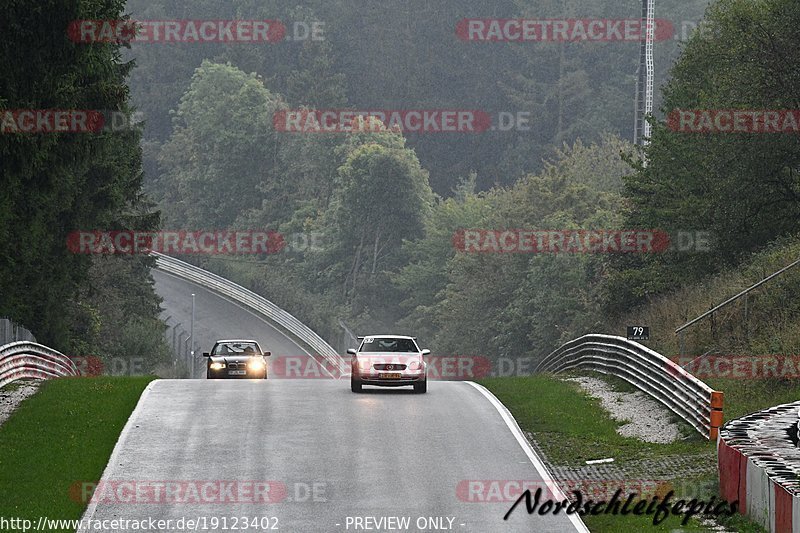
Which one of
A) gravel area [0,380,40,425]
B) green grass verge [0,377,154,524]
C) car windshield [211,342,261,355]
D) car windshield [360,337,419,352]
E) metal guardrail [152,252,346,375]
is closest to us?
green grass verge [0,377,154,524]

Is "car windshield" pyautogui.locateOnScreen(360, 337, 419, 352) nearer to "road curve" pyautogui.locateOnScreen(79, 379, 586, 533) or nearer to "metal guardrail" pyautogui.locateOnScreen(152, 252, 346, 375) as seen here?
"road curve" pyautogui.locateOnScreen(79, 379, 586, 533)

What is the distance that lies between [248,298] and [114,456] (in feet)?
240

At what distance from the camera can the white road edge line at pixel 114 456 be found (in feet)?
56.8

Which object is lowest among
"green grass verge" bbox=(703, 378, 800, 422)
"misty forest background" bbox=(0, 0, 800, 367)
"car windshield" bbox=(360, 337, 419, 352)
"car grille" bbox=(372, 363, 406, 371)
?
"green grass verge" bbox=(703, 378, 800, 422)

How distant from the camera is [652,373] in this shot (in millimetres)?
28312

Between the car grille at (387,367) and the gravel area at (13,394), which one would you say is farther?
the car grille at (387,367)

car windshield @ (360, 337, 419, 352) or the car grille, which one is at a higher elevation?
car windshield @ (360, 337, 419, 352)

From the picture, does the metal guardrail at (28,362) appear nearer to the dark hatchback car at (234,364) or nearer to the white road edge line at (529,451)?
the dark hatchback car at (234,364)

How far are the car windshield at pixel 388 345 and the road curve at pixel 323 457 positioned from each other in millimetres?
1044

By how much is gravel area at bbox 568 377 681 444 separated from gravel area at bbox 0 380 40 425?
12.0 metres

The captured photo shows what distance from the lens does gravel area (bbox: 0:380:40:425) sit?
1022 inches

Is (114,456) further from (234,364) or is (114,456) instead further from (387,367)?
(234,364)

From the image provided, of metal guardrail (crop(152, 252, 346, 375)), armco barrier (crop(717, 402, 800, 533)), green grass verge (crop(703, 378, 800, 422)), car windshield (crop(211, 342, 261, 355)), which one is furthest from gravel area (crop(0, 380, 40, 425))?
metal guardrail (crop(152, 252, 346, 375))

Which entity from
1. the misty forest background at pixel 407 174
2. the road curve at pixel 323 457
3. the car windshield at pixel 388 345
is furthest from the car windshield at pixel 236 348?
the car windshield at pixel 388 345
